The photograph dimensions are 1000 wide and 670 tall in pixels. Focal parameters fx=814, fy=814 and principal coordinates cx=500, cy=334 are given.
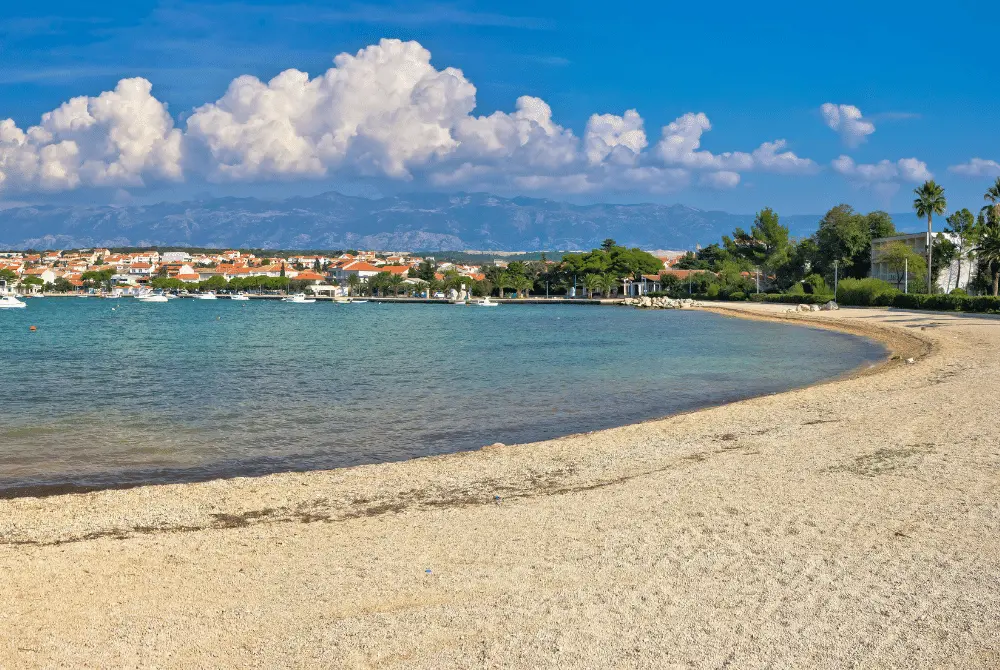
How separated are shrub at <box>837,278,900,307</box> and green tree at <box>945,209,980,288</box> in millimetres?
7606

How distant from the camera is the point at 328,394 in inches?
803

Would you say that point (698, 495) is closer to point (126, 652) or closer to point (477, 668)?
point (477, 668)

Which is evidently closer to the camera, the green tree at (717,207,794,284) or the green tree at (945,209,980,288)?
the green tree at (945,209,980,288)

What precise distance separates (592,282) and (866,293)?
196ft

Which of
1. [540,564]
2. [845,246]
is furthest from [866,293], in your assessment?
[540,564]

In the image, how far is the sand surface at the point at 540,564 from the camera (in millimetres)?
4930

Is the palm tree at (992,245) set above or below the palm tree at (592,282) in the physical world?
above

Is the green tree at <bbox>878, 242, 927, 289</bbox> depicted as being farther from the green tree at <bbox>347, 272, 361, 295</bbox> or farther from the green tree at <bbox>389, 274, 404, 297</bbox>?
the green tree at <bbox>347, 272, 361, 295</bbox>

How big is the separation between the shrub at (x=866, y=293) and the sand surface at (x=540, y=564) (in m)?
57.9

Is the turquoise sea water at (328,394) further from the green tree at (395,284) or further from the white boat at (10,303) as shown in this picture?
the green tree at (395,284)

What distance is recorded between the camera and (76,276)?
19538cm

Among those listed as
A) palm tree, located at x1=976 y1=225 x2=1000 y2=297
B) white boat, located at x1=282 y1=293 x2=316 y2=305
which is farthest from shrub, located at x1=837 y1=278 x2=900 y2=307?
white boat, located at x1=282 y1=293 x2=316 y2=305

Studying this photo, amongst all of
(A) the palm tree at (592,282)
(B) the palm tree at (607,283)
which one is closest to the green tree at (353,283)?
(A) the palm tree at (592,282)

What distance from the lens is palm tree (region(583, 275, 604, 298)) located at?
12462 cm
